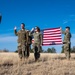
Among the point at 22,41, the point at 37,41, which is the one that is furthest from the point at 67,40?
the point at 22,41

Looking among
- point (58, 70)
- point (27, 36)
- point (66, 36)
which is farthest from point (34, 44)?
point (58, 70)

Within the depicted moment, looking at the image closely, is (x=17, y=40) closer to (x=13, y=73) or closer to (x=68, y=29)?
(x=68, y=29)

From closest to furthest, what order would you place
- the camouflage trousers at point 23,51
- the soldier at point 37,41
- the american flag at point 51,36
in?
the camouflage trousers at point 23,51, the soldier at point 37,41, the american flag at point 51,36

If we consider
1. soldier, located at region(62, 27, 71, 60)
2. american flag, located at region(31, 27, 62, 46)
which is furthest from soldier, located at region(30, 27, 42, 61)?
american flag, located at region(31, 27, 62, 46)

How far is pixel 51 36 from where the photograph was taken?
19000 mm

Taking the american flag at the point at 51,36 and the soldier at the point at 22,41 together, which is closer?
the soldier at the point at 22,41

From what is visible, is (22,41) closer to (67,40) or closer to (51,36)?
(67,40)

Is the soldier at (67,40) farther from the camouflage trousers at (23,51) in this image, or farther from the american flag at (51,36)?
the camouflage trousers at (23,51)

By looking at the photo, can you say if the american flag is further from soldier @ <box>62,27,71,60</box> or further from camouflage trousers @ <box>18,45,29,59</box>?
camouflage trousers @ <box>18,45,29,59</box>

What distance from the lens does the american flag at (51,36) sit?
18.7 m

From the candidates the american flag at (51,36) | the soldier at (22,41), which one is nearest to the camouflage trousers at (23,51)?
the soldier at (22,41)

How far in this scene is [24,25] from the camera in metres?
16.5

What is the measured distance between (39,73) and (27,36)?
529cm

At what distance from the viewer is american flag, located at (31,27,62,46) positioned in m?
18.7
